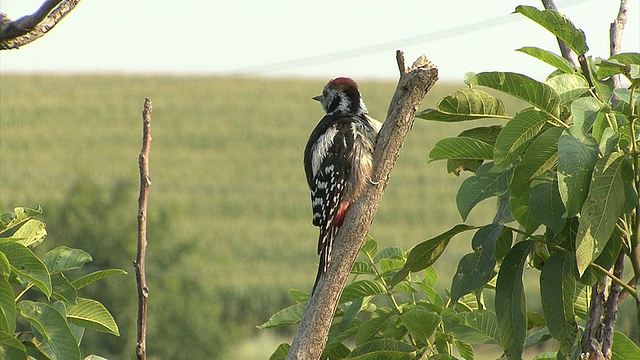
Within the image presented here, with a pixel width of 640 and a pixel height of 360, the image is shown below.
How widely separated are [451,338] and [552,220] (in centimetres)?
79

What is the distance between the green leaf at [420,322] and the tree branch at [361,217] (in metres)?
0.29

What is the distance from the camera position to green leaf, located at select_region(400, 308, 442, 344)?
293cm

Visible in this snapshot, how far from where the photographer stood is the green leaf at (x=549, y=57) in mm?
2695

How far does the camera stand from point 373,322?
10.1 ft

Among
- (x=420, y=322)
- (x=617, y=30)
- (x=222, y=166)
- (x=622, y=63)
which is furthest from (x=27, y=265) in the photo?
(x=222, y=166)

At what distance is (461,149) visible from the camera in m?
2.88

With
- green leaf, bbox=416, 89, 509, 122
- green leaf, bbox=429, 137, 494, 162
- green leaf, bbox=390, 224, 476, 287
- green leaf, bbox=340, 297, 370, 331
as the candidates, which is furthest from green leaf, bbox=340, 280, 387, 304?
green leaf, bbox=416, 89, 509, 122

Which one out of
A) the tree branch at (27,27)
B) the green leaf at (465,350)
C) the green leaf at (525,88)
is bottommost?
the green leaf at (465,350)

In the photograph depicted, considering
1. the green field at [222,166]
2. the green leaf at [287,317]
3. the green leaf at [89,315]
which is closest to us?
the green leaf at [89,315]

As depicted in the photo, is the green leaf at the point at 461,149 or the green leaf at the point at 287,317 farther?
the green leaf at the point at 287,317

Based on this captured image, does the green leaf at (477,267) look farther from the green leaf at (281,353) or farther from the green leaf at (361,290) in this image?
the green leaf at (281,353)

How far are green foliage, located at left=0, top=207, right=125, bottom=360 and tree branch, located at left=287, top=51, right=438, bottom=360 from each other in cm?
60

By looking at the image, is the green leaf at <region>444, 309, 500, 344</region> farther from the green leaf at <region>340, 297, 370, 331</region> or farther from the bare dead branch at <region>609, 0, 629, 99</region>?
the bare dead branch at <region>609, 0, 629, 99</region>

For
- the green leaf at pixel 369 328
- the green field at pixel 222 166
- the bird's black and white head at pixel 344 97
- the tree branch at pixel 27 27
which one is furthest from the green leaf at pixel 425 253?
the green field at pixel 222 166
